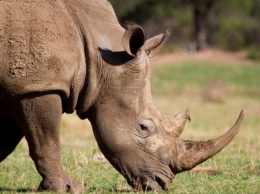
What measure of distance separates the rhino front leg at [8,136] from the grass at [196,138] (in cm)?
34

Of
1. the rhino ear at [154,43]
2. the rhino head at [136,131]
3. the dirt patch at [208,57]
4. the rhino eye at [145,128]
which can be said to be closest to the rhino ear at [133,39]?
the rhino head at [136,131]

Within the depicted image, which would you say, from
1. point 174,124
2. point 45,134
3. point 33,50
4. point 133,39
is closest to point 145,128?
point 174,124

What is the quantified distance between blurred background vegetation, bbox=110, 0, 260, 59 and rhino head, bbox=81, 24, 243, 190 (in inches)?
2042

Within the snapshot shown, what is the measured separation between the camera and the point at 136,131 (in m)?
7.46

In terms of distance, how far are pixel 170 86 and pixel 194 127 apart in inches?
684

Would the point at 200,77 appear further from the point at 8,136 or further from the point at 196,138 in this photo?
the point at 8,136

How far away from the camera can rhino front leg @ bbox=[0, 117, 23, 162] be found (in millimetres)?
7742

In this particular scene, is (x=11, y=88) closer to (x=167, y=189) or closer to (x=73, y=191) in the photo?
(x=73, y=191)

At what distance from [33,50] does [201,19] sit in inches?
2166

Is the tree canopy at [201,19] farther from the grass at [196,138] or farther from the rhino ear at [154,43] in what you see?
the rhino ear at [154,43]

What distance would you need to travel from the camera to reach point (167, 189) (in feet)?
24.8

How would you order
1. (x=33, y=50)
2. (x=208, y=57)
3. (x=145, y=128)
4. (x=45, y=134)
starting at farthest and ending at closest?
(x=208, y=57), (x=145, y=128), (x=45, y=134), (x=33, y=50)

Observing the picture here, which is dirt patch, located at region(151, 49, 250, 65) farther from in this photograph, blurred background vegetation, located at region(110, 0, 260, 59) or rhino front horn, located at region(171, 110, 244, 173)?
rhino front horn, located at region(171, 110, 244, 173)

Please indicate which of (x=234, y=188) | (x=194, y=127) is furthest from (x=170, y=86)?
(x=234, y=188)
